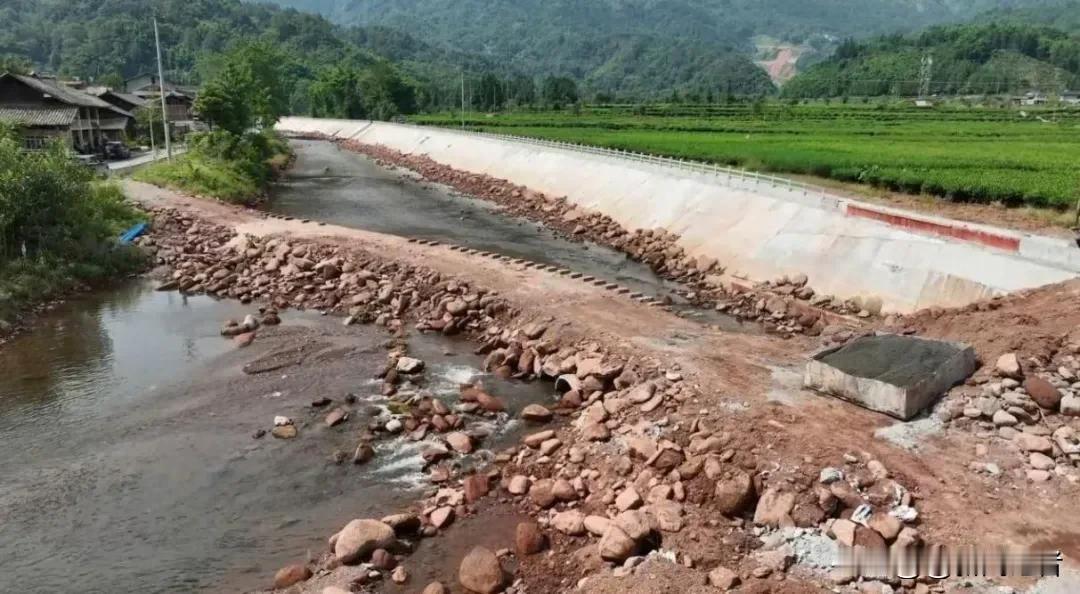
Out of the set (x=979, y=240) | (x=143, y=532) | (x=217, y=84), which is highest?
(x=217, y=84)

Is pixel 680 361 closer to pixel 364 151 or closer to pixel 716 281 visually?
pixel 716 281

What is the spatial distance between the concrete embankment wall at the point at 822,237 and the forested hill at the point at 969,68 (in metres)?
130

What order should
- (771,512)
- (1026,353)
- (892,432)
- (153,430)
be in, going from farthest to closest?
(153,430), (1026,353), (892,432), (771,512)

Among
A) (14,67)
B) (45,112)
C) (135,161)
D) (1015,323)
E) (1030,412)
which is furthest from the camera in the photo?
(14,67)

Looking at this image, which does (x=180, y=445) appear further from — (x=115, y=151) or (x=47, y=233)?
(x=115, y=151)

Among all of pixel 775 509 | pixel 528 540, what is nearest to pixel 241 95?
pixel 528 540

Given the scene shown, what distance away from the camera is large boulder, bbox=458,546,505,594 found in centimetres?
1091

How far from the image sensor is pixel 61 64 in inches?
6590

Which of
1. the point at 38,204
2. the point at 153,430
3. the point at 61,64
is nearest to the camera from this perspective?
the point at 153,430

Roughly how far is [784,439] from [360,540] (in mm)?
7647

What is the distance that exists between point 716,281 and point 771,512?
17.5 meters

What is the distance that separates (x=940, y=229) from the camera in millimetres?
23500

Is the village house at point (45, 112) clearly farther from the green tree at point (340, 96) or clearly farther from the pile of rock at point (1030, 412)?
the green tree at point (340, 96)

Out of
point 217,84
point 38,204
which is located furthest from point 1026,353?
point 217,84
